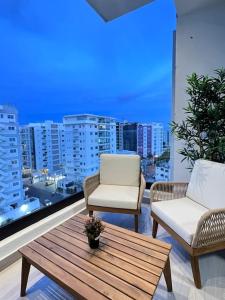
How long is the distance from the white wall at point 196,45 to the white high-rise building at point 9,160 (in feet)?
7.02

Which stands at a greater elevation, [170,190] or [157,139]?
[157,139]

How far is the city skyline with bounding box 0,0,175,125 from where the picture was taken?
2.09m

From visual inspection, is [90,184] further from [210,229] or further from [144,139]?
[210,229]

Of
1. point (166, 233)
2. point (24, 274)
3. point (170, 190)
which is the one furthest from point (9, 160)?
point (166, 233)

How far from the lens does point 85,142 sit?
3.05 meters

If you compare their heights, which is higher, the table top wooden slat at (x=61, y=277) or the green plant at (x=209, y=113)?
the green plant at (x=209, y=113)

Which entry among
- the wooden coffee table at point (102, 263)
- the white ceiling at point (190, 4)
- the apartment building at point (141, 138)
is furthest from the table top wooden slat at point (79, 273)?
the white ceiling at point (190, 4)

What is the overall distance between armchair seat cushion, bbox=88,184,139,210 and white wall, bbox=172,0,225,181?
1.00 m

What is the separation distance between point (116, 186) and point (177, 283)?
4.36 feet

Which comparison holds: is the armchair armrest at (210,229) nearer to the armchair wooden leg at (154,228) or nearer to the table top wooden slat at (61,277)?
the armchair wooden leg at (154,228)

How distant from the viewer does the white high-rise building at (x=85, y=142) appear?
2.90m

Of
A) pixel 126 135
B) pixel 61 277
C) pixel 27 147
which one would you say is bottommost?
pixel 61 277

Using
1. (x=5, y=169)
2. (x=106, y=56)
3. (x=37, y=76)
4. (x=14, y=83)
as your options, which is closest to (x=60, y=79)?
(x=37, y=76)

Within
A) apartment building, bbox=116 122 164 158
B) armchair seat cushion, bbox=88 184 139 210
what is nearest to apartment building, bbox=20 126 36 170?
armchair seat cushion, bbox=88 184 139 210
